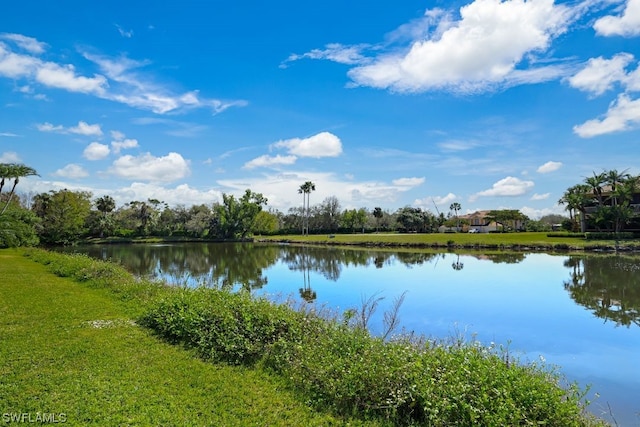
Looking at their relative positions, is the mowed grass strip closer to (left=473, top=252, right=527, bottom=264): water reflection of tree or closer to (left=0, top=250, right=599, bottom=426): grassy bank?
(left=0, top=250, right=599, bottom=426): grassy bank

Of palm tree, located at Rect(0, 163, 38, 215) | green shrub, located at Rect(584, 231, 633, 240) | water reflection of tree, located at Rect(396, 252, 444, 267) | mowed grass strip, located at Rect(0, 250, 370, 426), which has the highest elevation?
palm tree, located at Rect(0, 163, 38, 215)

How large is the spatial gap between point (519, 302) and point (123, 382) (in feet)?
48.8

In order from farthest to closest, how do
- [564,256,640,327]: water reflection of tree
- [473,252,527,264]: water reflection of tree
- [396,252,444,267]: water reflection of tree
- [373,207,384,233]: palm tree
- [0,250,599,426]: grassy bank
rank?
[373,207,384,233]: palm tree → [473,252,527,264]: water reflection of tree → [396,252,444,267]: water reflection of tree → [564,256,640,327]: water reflection of tree → [0,250,599,426]: grassy bank

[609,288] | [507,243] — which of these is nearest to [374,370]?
[609,288]

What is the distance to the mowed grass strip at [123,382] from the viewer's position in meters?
4.52

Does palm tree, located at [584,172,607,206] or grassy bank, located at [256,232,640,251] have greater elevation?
palm tree, located at [584,172,607,206]

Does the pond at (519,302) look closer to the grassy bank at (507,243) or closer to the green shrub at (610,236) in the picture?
the grassy bank at (507,243)

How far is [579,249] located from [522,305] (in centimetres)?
3067

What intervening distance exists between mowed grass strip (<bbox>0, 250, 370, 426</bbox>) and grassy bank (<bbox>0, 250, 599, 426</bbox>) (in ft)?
0.06

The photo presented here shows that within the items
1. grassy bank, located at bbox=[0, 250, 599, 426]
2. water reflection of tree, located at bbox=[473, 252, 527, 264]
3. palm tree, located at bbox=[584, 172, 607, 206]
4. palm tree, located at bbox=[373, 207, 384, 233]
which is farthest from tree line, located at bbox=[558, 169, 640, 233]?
grassy bank, located at bbox=[0, 250, 599, 426]
